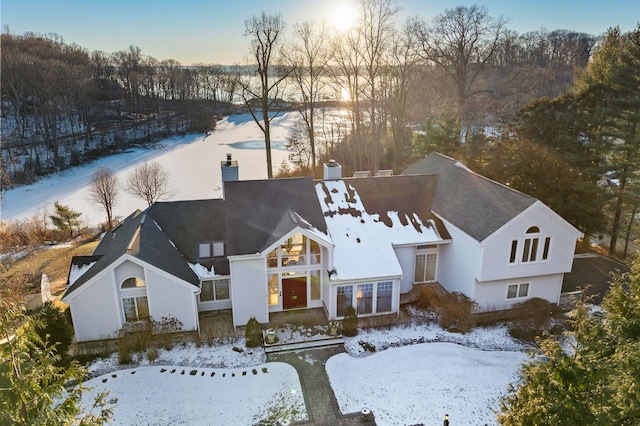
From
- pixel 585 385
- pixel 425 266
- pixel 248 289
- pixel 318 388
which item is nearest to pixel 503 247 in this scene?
pixel 425 266

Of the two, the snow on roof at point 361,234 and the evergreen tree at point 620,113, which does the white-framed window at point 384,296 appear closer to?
the snow on roof at point 361,234

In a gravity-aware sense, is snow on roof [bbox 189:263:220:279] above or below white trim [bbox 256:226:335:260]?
below

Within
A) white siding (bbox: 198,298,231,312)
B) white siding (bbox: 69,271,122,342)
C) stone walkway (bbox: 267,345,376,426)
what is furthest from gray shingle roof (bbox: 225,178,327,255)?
white siding (bbox: 69,271,122,342)

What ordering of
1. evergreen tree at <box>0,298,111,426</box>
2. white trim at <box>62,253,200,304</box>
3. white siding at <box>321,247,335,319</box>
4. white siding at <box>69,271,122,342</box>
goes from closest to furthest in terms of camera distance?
evergreen tree at <box>0,298,111,426</box>
white trim at <box>62,253,200,304</box>
white siding at <box>69,271,122,342</box>
white siding at <box>321,247,335,319</box>

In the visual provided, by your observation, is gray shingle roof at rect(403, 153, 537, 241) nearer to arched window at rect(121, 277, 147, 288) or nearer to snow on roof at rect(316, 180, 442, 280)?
snow on roof at rect(316, 180, 442, 280)

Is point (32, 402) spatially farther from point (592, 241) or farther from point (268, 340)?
point (592, 241)

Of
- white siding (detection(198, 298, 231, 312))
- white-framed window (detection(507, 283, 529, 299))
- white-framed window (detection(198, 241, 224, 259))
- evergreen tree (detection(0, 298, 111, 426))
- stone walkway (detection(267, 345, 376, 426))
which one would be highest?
evergreen tree (detection(0, 298, 111, 426))

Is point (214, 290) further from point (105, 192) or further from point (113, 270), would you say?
point (105, 192)

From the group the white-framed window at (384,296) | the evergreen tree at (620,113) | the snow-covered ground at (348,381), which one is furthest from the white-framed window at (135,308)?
the evergreen tree at (620,113)
